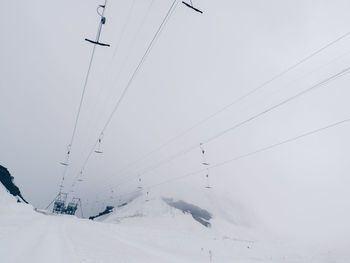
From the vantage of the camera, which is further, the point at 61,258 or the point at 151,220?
the point at 151,220

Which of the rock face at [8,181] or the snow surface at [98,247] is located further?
the rock face at [8,181]

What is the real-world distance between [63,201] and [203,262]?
15735 cm

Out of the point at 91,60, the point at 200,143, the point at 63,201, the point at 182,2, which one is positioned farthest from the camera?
the point at 63,201

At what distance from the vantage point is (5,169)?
639 ft

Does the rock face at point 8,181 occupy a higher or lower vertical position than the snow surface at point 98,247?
higher

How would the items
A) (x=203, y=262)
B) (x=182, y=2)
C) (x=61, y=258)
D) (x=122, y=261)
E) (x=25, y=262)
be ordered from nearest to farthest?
1. (x=182, y=2)
2. (x=25, y=262)
3. (x=61, y=258)
4. (x=122, y=261)
5. (x=203, y=262)

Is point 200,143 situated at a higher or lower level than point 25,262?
higher

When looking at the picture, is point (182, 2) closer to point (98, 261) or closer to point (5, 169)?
point (98, 261)

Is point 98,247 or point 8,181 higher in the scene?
point 8,181

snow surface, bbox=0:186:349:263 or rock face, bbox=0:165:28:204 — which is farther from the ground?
rock face, bbox=0:165:28:204

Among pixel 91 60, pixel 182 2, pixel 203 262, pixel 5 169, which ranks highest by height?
pixel 5 169

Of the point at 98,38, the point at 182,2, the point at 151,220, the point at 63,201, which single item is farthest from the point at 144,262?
the point at 151,220

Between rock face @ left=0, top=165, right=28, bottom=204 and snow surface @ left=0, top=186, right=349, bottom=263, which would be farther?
rock face @ left=0, top=165, right=28, bottom=204

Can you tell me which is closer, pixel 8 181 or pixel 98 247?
pixel 98 247
